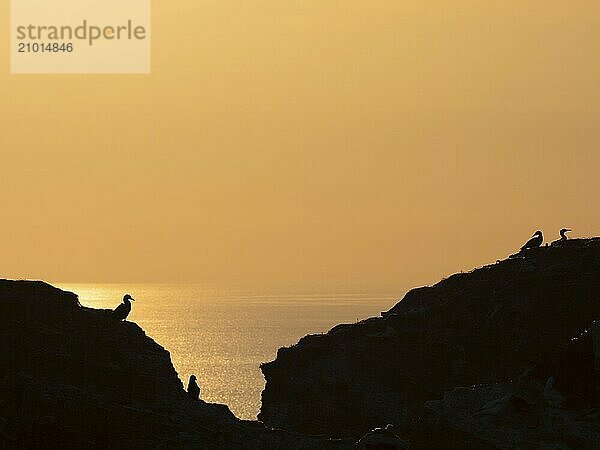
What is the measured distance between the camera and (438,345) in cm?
8006

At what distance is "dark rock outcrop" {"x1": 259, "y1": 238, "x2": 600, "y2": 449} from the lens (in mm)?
77750

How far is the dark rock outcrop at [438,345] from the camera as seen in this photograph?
77750 millimetres

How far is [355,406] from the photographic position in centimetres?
7994

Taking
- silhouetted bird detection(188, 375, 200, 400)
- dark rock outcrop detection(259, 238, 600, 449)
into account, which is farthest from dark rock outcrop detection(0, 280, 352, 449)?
dark rock outcrop detection(259, 238, 600, 449)

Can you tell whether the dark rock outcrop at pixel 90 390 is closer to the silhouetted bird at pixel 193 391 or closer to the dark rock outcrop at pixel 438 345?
the silhouetted bird at pixel 193 391

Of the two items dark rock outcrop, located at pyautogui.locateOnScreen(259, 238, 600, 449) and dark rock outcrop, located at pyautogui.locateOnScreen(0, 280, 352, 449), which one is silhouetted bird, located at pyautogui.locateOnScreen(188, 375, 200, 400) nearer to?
dark rock outcrop, located at pyautogui.locateOnScreen(0, 280, 352, 449)

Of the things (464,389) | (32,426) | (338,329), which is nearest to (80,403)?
(32,426)

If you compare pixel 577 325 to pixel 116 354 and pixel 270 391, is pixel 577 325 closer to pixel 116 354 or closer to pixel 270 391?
pixel 270 391

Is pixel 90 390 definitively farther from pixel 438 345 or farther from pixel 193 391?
pixel 438 345

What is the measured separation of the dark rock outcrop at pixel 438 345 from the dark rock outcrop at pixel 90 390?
577 inches

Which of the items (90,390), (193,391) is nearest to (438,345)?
(193,391)

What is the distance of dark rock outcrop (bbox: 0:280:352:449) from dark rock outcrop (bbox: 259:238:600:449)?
14.7 metres

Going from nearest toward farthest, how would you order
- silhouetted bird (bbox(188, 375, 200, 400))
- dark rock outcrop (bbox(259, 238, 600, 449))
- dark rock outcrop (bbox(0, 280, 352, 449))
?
dark rock outcrop (bbox(0, 280, 352, 449)) → silhouetted bird (bbox(188, 375, 200, 400)) → dark rock outcrop (bbox(259, 238, 600, 449))

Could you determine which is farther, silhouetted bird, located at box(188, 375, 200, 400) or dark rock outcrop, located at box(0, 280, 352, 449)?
silhouetted bird, located at box(188, 375, 200, 400)
